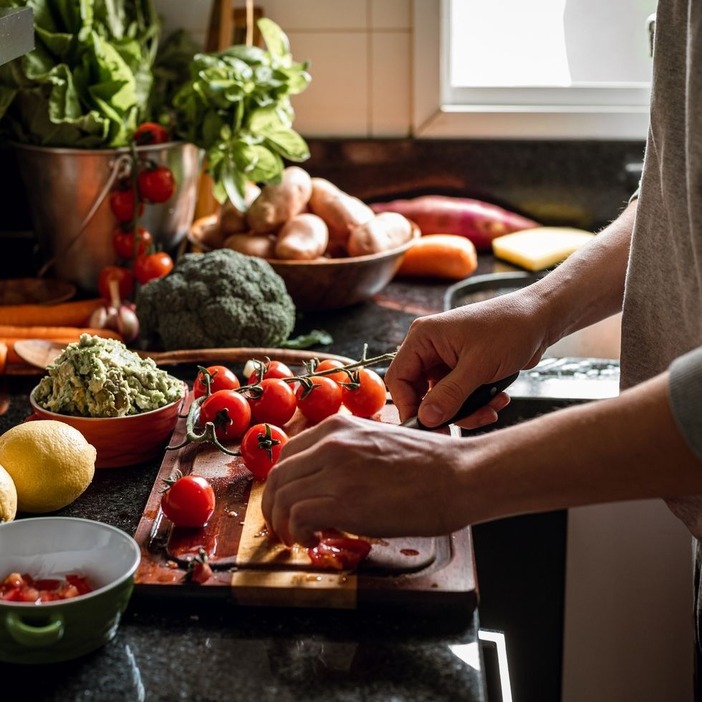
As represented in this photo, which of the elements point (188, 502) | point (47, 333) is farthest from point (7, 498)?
point (47, 333)

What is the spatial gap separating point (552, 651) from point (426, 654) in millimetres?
784

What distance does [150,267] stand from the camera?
1.73 meters

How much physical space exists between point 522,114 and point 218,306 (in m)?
0.93

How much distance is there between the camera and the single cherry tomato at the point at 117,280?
1.74m

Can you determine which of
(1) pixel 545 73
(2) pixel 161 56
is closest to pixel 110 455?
(2) pixel 161 56

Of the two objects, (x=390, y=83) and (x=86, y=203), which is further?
(x=390, y=83)

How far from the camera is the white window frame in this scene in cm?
212

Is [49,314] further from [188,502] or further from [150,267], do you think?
[188,502]

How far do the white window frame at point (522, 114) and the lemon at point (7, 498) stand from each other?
1387 mm

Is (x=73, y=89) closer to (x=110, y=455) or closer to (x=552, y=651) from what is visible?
(x=110, y=455)

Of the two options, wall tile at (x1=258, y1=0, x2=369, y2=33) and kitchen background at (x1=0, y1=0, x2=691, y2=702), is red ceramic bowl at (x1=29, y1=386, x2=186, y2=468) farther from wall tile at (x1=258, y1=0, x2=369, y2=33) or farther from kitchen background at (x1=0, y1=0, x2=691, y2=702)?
wall tile at (x1=258, y1=0, x2=369, y2=33)

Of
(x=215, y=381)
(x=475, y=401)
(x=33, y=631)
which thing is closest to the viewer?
(x=33, y=631)

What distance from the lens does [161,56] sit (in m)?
2.01

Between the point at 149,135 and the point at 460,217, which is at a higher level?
the point at 149,135
